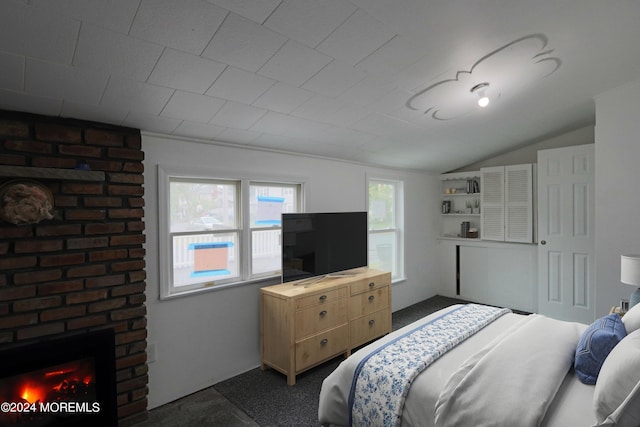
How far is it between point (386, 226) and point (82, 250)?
145 inches

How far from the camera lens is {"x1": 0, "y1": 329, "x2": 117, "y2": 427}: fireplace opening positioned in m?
1.81

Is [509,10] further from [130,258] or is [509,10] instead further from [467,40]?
[130,258]

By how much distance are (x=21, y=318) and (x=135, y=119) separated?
1343 millimetres

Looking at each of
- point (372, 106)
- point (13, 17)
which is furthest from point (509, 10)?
point (13, 17)

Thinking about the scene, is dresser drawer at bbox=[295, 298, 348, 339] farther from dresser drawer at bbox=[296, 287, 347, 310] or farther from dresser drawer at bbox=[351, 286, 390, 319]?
dresser drawer at bbox=[351, 286, 390, 319]

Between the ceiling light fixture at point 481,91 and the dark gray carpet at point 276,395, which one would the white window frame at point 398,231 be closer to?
the dark gray carpet at point 276,395

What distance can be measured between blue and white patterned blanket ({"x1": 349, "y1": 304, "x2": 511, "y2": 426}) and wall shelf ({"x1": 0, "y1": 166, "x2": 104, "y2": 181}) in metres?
1.95

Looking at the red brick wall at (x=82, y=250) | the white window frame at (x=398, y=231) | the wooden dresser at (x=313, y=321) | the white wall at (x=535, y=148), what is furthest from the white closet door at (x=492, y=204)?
the red brick wall at (x=82, y=250)

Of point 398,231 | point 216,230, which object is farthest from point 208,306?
point 398,231

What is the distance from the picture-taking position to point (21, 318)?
73.7 inches

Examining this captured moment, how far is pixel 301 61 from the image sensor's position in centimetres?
195

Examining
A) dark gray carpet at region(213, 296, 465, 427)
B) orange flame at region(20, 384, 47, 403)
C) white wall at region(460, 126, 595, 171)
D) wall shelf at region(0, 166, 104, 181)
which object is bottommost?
dark gray carpet at region(213, 296, 465, 427)

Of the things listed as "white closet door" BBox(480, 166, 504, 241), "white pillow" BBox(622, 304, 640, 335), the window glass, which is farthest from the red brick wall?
Answer: "white closet door" BBox(480, 166, 504, 241)

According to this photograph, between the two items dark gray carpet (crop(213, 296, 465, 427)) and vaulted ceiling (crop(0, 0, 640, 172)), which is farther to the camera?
dark gray carpet (crop(213, 296, 465, 427))
